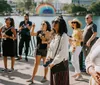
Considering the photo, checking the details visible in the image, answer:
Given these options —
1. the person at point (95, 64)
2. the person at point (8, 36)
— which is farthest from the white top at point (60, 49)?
the person at point (8, 36)

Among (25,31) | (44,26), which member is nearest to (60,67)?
(44,26)

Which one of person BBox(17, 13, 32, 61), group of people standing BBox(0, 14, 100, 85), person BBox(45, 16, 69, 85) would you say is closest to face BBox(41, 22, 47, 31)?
group of people standing BBox(0, 14, 100, 85)

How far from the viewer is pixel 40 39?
562 centimetres

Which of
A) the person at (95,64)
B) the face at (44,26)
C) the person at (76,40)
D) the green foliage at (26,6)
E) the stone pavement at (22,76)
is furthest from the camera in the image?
the green foliage at (26,6)

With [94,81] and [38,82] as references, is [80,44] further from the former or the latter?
[94,81]

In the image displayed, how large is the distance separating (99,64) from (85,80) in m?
3.71

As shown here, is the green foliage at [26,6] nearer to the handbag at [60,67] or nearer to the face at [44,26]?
the face at [44,26]

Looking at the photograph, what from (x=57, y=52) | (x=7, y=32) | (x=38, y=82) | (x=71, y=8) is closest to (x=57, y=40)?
(x=57, y=52)

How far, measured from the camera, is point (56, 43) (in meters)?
4.07

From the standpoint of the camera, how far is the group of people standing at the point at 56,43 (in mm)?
4055

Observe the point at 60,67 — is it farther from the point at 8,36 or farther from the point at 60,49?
the point at 8,36

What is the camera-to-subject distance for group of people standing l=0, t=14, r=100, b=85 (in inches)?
160

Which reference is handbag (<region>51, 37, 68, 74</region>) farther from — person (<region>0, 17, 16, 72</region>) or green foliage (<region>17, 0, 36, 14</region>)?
green foliage (<region>17, 0, 36, 14</region>)

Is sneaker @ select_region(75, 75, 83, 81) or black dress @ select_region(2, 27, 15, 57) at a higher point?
black dress @ select_region(2, 27, 15, 57)
